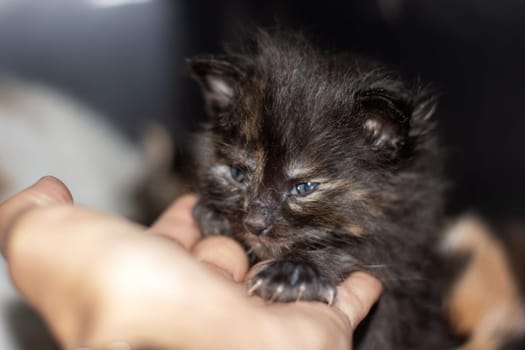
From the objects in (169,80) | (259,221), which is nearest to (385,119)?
(259,221)

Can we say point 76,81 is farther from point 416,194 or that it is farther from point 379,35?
point 416,194

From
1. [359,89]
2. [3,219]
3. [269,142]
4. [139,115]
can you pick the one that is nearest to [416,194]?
[359,89]

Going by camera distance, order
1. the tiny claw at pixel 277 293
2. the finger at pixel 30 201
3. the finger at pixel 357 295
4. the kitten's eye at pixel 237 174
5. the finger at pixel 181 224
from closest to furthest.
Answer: the finger at pixel 30 201
the tiny claw at pixel 277 293
the finger at pixel 357 295
the kitten's eye at pixel 237 174
the finger at pixel 181 224

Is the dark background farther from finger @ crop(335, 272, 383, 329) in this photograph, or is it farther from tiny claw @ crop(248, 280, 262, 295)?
tiny claw @ crop(248, 280, 262, 295)

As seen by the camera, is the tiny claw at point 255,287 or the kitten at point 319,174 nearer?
the tiny claw at point 255,287

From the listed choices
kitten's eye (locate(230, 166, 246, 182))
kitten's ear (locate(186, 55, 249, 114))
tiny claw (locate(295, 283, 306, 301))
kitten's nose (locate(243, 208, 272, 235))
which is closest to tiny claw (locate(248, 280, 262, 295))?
tiny claw (locate(295, 283, 306, 301))

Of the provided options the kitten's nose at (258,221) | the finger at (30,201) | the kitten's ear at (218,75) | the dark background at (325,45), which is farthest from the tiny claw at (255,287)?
the dark background at (325,45)

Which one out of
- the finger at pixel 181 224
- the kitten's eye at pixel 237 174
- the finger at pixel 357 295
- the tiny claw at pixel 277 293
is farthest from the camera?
the finger at pixel 181 224

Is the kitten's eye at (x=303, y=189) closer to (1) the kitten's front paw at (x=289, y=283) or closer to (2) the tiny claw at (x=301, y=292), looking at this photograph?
(1) the kitten's front paw at (x=289, y=283)
